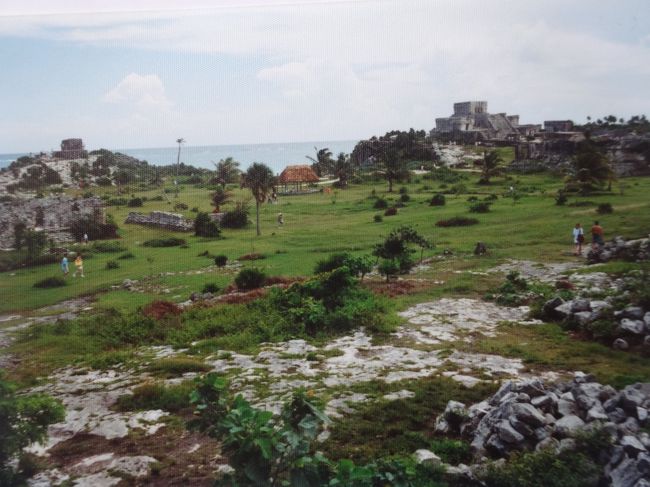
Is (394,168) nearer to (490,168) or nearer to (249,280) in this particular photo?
(490,168)

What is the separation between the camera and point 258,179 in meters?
36.1

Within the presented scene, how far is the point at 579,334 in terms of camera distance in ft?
41.3

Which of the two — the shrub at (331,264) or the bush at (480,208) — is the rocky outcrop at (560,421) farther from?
the bush at (480,208)

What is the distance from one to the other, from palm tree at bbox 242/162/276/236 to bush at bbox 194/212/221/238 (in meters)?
3.49

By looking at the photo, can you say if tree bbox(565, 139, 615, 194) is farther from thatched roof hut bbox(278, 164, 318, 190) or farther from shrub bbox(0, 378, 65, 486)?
shrub bbox(0, 378, 65, 486)

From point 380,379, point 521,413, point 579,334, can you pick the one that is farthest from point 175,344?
point 579,334

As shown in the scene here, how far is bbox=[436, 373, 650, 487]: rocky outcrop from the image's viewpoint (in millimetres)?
6188

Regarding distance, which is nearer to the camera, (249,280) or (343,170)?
(249,280)

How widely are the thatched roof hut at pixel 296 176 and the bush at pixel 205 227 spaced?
78.4ft

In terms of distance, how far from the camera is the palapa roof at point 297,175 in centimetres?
6125

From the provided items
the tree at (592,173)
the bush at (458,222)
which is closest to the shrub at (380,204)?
the bush at (458,222)

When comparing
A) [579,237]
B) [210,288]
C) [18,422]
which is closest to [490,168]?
[579,237]

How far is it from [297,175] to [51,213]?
30.6 m

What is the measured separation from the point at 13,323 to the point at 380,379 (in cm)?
1444
